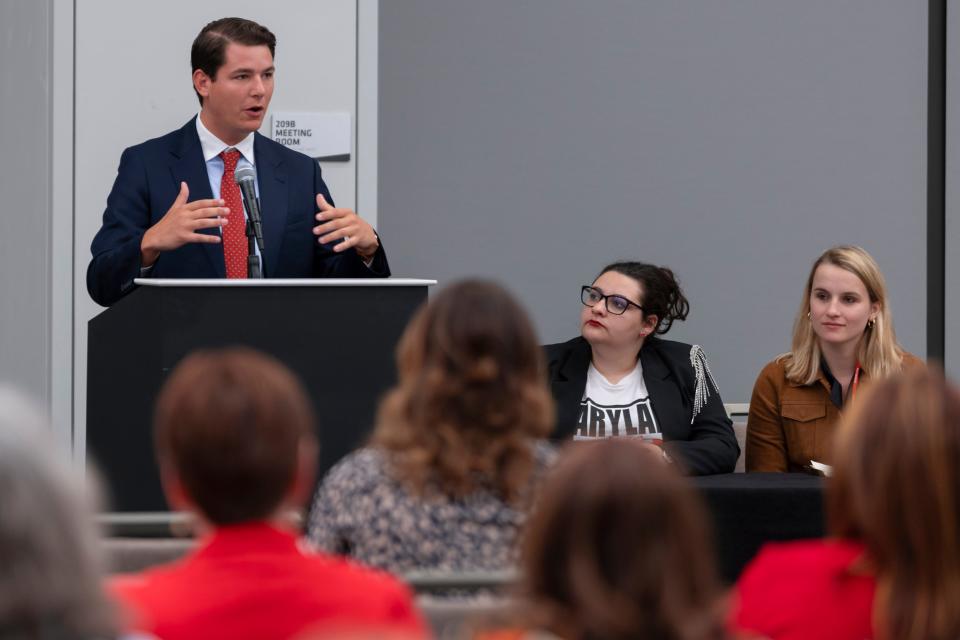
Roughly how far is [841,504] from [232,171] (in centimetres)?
264

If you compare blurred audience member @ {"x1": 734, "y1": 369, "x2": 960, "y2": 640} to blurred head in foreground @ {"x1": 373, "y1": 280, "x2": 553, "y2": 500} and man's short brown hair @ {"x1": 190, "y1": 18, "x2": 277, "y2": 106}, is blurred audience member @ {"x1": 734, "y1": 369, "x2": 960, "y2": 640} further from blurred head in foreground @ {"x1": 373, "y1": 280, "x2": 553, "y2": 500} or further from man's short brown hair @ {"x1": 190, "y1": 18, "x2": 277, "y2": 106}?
man's short brown hair @ {"x1": 190, "y1": 18, "x2": 277, "y2": 106}

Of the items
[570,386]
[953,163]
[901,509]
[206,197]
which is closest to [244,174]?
[206,197]

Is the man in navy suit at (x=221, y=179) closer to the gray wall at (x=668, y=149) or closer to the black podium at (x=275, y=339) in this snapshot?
the black podium at (x=275, y=339)

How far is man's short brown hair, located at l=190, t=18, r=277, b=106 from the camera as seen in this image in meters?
4.14

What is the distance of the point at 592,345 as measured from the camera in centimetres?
476

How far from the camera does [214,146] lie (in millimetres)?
4172

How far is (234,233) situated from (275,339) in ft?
2.33

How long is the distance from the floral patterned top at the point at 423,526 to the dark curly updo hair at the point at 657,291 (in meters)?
2.60

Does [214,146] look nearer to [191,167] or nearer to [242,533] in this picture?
[191,167]

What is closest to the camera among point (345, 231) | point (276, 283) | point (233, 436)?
point (233, 436)

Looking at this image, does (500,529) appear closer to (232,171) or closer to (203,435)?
(203,435)

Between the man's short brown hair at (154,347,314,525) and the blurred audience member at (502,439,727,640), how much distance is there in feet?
1.26

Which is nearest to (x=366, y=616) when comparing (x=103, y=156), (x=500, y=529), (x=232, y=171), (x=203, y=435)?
(x=203, y=435)

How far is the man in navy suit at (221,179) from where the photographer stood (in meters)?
3.98
